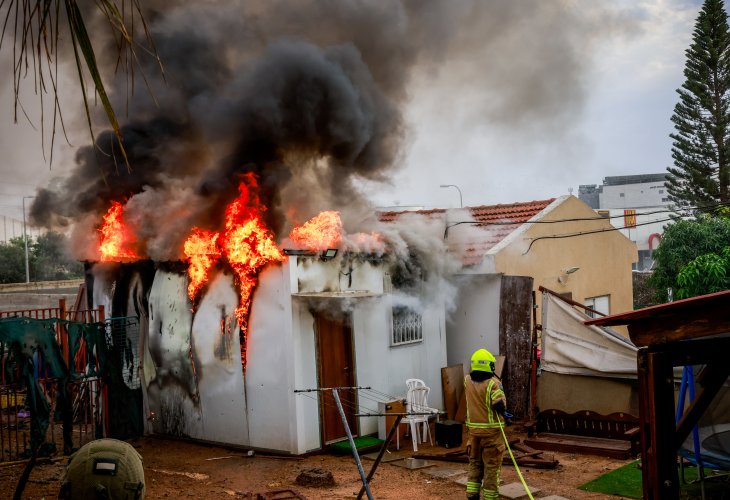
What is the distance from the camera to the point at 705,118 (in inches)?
1177

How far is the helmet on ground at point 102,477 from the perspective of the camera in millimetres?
6867

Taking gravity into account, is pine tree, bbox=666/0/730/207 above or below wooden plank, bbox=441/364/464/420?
above

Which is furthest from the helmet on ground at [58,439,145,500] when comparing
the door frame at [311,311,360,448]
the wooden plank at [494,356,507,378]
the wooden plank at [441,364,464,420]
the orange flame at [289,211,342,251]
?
the wooden plank at [494,356,507,378]

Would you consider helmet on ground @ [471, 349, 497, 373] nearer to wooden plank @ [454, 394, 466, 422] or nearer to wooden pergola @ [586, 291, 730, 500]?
wooden pergola @ [586, 291, 730, 500]

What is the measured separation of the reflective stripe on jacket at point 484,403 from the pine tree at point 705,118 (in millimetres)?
25078

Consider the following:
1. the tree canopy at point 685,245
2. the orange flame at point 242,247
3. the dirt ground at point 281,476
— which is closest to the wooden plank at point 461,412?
the dirt ground at point 281,476

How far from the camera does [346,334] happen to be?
12.5 metres

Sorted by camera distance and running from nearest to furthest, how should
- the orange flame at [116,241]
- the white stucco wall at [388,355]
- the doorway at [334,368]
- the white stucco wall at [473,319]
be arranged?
the doorway at [334,368], the white stucco wall at [388,355], the orange flame at [116,241], the white stucco wall at [473,319]

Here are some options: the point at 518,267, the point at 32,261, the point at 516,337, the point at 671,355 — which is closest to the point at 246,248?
the point at 516,337

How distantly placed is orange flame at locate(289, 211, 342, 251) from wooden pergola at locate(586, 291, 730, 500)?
7.76 meters

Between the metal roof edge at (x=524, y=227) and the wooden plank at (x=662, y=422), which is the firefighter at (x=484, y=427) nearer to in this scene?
the wooden plank at (x=662, y=422)

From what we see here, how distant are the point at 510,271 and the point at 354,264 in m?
4.08

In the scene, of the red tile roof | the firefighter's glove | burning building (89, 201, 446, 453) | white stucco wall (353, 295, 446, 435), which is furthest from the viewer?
the red tile roof

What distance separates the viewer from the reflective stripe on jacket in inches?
314
